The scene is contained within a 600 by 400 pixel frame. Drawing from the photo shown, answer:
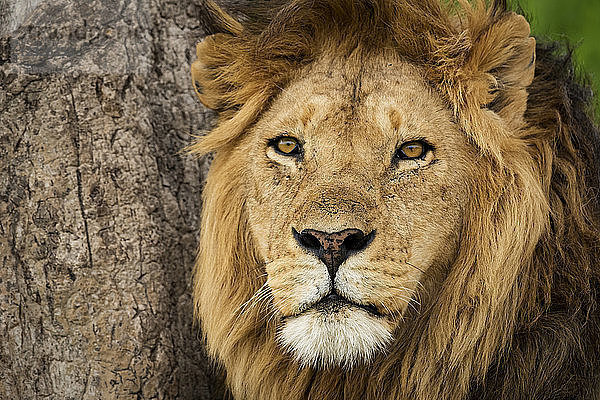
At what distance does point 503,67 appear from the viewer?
9.39 feet

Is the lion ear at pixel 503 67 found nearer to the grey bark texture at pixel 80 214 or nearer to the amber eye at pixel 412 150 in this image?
the amber eye at pixel 412 150

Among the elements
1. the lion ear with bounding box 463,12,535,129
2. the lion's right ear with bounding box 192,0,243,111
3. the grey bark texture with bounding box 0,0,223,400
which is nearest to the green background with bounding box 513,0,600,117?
the lion ear with bounding box 463,12,535,129

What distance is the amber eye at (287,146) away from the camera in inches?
112

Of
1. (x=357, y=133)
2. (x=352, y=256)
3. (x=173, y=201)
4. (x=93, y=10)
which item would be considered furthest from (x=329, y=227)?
(x=93, y=10)

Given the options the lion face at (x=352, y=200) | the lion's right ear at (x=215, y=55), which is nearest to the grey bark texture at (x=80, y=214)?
the lion's right ear at (x=215, y=55)

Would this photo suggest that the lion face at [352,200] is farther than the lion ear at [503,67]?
No

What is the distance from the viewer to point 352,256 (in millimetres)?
2490

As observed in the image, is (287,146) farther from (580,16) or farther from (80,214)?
(580,16)

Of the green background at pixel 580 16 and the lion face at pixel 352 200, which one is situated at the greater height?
the green background at pixel 580 16

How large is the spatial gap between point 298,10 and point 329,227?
918 millimetres

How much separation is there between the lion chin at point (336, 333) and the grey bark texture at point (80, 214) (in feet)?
3.25

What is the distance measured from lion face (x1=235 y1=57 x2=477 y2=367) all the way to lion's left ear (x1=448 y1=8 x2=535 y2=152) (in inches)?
3.5

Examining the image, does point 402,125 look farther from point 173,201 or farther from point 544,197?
point 173,201

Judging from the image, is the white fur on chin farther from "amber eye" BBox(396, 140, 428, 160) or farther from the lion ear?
the lion ear
